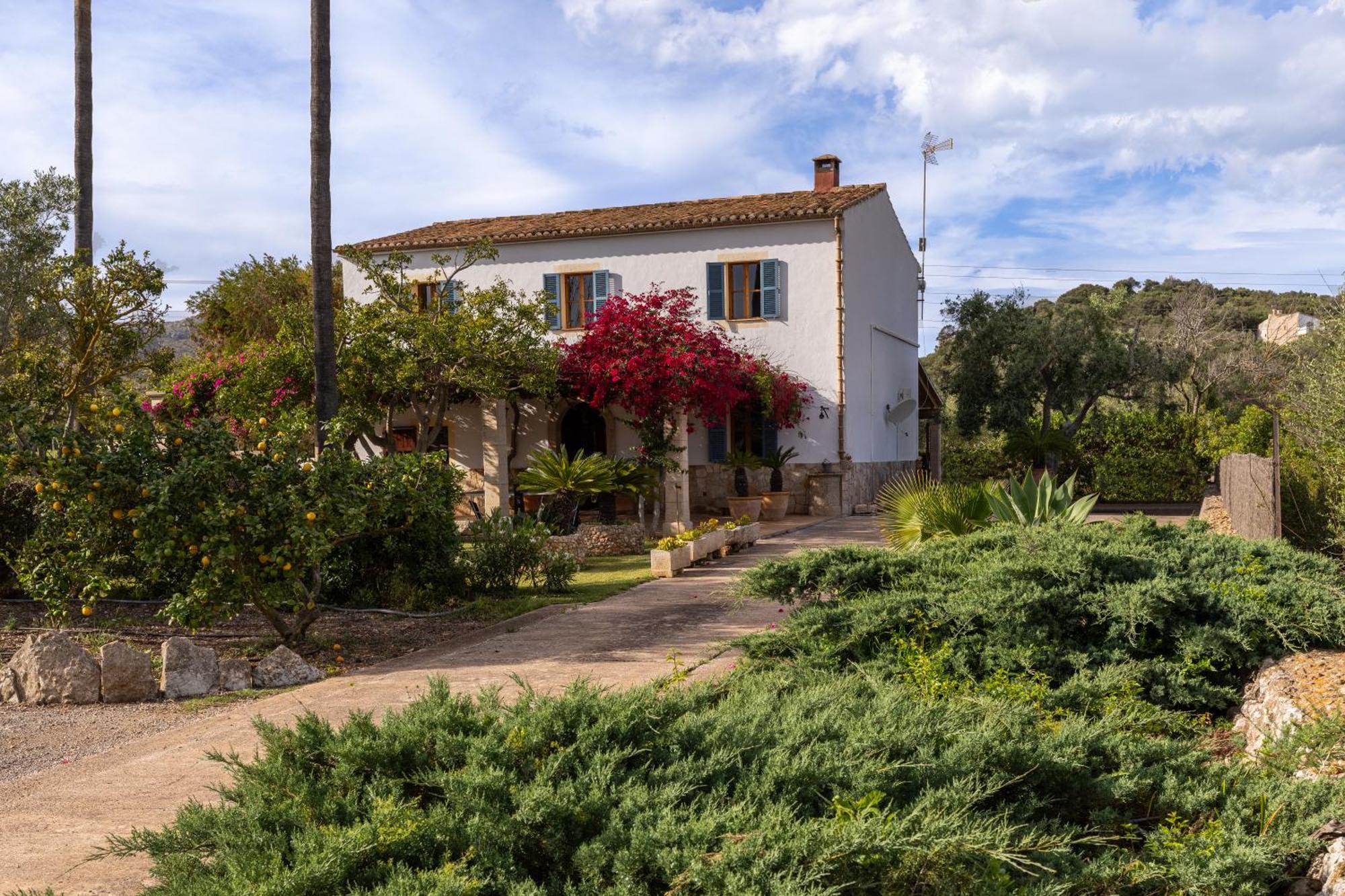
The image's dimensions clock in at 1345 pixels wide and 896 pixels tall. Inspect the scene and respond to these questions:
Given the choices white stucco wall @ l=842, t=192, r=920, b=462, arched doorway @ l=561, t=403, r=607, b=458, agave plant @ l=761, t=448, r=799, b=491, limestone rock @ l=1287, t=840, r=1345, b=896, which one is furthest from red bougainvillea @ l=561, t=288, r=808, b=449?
limestone rock @ l=1287, t=840, r=1345, b=896

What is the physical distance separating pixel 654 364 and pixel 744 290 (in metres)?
5.00

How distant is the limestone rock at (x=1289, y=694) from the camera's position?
463cm

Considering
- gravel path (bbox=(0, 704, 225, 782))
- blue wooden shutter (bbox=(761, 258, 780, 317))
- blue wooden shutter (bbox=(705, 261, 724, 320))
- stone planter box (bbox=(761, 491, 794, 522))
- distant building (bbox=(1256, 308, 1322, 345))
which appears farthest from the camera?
distant building (bbox=(1256, 308, 1322, 345))

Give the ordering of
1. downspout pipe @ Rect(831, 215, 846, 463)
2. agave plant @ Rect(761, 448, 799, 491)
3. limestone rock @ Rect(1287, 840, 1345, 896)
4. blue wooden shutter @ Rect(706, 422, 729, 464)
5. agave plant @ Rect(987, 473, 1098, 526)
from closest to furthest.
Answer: limestone rock @ Rect(1287, 840, 1345, 896), agave plant @ Rect(987, 473, 1098, 526), agave plant @ Rect(761, 448, 799, 491), downspout pipe @ Rect(831, 215, 846, 463), blue wooden shutter @ Rect(706, 422, 729, 464)

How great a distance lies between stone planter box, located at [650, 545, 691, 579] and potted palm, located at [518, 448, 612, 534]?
2695 mm

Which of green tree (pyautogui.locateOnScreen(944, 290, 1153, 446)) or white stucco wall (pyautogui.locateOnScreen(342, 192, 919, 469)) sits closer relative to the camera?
white stucco wall (pyautogui.locateOnScreen(342, 192, 919, 469))

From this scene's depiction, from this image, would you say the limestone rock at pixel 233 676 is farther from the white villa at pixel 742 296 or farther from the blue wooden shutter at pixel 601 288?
the blue wooden shutter at pixel 601 288

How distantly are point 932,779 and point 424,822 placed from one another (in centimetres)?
172

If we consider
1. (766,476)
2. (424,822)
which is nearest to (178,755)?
(424,822)

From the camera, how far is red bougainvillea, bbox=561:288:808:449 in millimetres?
16625

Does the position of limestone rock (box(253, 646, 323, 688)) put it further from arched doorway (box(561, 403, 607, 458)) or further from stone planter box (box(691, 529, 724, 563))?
arched doorway (box(561, 403, 607, 458))

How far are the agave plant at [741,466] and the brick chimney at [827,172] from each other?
7.03 metres

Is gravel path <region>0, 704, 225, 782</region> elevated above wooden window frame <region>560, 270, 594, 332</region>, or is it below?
below

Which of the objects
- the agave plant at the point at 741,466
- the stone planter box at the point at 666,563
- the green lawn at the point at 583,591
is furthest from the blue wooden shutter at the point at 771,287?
the stone planter box at the point at 666,563
